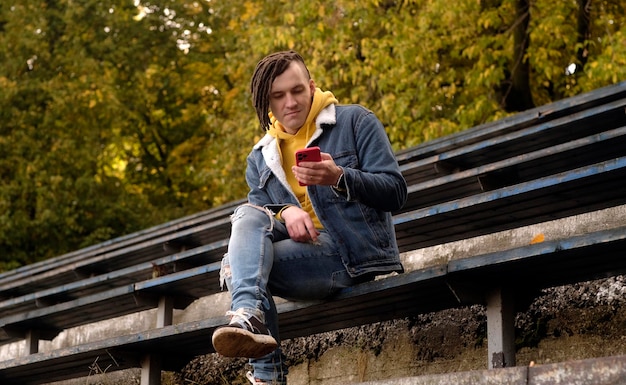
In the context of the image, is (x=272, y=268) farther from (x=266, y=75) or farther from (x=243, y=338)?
(x=266, y=75)

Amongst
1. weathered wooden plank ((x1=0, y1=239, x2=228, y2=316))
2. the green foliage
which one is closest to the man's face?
weathered wooden plank ((x1=0, y1=239, x2=228, y2=316))

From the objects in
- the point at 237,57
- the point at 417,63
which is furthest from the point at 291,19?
the point at 237,57

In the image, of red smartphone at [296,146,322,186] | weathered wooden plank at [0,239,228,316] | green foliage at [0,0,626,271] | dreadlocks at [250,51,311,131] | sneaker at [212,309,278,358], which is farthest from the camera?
green foliage at [0,0,626,271]

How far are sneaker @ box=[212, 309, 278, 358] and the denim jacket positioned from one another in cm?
53

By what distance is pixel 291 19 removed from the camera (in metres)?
16.8

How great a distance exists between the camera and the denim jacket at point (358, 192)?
13.9 feet

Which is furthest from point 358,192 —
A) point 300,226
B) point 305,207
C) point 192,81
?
point 192,81

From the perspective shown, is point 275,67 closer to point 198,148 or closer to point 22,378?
point 22,378

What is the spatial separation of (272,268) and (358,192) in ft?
1.43

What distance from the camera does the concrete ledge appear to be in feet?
9.36

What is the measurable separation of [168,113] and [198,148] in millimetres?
982

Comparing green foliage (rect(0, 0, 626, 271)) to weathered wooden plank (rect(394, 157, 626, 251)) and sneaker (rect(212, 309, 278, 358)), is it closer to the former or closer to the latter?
weathered wooden plank (rect(394, 157, 626, 251))

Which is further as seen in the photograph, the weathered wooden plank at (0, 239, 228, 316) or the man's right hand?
the weathered wooden plank at (0, 239, 228, 316)

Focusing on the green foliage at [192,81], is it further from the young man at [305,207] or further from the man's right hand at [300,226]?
the man's right hand at [300,226]
